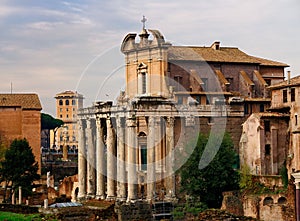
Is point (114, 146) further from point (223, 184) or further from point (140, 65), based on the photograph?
point (223, 184)

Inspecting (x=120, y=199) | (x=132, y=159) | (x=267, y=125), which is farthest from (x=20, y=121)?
(x=267, y=125)

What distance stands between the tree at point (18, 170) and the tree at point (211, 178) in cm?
1283

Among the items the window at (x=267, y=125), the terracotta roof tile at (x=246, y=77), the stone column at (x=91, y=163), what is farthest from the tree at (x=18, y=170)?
the window at (x=267, y=125)

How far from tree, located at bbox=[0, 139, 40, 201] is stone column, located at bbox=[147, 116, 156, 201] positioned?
962 cm

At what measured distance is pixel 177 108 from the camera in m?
38.9

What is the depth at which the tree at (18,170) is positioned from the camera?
146 feet

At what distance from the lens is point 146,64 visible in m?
41.7

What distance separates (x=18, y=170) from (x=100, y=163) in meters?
6.17

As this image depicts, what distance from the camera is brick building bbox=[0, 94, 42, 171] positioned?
55.8 meters

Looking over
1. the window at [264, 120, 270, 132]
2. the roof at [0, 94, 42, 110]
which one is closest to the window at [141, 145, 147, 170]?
the window at [264, 120, 270, 132]

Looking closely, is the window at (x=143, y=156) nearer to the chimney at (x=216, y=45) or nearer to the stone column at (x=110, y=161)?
the stone column at (x=110, y=161)

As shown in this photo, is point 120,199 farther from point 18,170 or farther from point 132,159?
point 18,170

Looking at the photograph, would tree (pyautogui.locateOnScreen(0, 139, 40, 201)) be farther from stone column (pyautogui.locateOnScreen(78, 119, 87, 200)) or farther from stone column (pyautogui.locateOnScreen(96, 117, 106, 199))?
stone column (pyautogui.locateOnScreen(96, 117, 106, 199))

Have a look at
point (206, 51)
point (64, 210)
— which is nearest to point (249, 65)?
point (206, 51)
